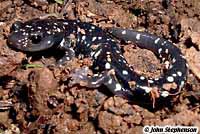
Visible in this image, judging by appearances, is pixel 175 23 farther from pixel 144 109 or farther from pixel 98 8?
pixel 144 109

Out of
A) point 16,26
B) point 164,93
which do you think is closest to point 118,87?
point 164,93

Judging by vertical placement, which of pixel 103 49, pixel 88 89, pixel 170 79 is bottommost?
pixel 88 89

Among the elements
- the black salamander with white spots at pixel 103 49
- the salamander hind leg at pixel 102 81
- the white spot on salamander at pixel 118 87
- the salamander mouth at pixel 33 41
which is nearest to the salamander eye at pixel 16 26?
the black salamander with white spots at pixel 103 49

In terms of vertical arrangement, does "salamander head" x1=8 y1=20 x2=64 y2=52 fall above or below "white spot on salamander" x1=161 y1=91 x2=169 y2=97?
above

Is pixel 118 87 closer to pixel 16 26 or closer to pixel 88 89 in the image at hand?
pixel 88 89

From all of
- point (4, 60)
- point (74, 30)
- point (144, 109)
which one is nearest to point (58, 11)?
point (74, 30)

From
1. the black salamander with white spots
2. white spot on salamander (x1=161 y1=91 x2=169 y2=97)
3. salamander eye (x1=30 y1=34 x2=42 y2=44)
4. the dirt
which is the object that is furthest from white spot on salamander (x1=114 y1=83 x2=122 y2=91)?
salamander eye (x1=30 y1=34 x2=42 y2=44)

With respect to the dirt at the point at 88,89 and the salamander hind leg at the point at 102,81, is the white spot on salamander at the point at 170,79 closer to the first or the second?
the dirt at the point at 88,89

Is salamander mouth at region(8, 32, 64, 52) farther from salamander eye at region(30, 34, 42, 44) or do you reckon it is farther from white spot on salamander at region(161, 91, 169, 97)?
white spot on salamander at region(161, 91, 169, 97)
